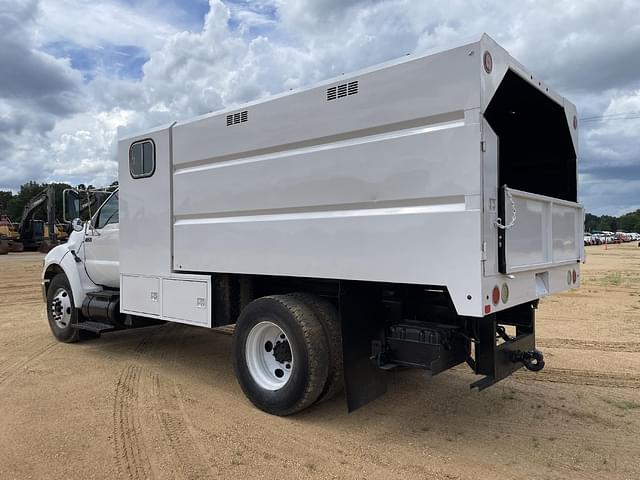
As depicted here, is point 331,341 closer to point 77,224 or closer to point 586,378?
point 586,378

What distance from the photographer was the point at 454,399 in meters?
5.11

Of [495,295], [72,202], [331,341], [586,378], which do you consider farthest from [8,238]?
[495,295]

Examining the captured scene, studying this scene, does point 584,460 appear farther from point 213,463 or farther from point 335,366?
point 213,463

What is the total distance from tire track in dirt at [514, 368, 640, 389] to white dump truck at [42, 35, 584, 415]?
3.90ft

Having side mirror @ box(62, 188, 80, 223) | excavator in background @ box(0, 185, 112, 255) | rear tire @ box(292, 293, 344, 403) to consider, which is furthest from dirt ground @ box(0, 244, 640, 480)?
excavator in background @ box(0, 185, 112, 255)

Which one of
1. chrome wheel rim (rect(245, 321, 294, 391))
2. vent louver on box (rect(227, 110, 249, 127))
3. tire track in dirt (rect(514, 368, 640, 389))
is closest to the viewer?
chrome wheel rim (rect(245, 321, 294, 391))

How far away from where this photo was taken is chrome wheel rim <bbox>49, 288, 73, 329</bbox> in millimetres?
7703

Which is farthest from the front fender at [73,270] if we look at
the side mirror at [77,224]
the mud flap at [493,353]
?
the mud flap at [493,353]

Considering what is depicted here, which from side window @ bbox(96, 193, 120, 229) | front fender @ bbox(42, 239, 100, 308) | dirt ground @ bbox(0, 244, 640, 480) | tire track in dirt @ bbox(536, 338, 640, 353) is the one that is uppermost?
side window @ bbox(96, 193, 120, 229)

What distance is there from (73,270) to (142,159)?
2494mm

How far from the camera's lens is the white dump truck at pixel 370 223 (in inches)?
140

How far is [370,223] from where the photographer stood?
13.1ft

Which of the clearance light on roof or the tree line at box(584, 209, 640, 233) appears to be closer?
the clearance light on roof

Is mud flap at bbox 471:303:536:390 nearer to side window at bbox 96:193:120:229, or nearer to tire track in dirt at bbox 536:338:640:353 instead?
tire track in dirt at bbox 536:338:640:353
